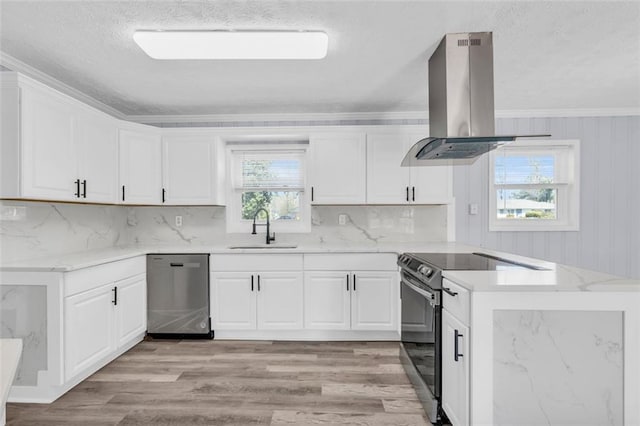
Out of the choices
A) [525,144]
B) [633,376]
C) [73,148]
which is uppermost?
[525,144]

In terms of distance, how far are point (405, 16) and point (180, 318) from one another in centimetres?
315

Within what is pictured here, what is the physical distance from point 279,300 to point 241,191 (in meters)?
1.40

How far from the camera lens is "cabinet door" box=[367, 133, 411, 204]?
3.55 metres

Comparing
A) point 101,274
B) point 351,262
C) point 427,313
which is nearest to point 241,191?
point 351,262

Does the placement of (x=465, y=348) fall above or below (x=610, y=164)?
below

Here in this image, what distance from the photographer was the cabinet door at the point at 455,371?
64.4 inches

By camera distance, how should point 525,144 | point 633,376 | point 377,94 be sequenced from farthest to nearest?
1. point 525,144
2. point 377,94
3. point 633,376

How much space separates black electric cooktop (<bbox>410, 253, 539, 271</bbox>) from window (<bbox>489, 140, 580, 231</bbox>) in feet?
4.95

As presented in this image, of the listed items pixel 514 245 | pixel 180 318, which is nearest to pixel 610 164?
pixel 514 245

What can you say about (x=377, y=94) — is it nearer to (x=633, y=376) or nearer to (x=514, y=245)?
(x=514, y=245)

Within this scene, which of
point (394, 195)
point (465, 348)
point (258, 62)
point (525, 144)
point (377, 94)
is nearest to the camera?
point (465, 348)

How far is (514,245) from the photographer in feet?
12.5

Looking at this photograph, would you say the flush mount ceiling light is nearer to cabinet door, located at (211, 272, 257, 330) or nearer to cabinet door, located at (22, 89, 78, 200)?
cabinet door, located at (22, 89, 78, 200)

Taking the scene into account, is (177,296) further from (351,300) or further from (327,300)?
(351,300)
